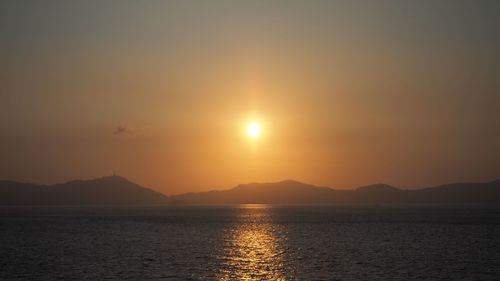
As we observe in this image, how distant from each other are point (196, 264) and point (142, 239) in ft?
184

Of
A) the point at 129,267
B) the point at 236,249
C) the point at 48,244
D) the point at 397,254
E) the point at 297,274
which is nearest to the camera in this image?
the point at 297,274

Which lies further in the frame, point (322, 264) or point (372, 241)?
point (372, 241)

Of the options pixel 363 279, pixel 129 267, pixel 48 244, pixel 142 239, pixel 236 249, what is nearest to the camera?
pixel 363 279

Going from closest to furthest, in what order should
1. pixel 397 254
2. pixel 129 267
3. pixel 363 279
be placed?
pixel 363 279 → pixel 129 267 → pixel 397 254

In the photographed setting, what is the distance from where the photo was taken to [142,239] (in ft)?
452

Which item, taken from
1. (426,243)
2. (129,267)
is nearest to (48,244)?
(129,267)

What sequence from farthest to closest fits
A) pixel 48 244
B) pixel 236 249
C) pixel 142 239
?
pixel 142 239
pixel 48 244
pixel 236 249

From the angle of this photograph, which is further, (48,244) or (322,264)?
(48,244)

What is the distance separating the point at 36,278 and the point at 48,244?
56.3 meters

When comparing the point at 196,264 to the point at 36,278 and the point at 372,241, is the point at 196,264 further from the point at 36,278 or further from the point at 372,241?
the point at 372,241

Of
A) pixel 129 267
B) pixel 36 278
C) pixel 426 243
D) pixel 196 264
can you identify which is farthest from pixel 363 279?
pixel 426 243

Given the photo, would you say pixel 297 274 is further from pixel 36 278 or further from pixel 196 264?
pixel 36 278

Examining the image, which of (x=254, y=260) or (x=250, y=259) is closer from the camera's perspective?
(x=254, y=260)

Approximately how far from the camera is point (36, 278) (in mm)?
71500
